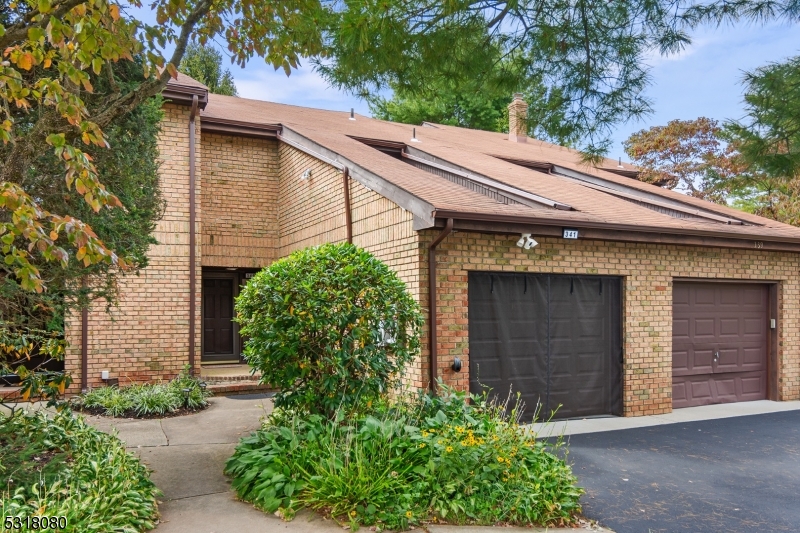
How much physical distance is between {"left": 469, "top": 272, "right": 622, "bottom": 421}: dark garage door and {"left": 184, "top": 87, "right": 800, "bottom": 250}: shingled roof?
1.05 metres

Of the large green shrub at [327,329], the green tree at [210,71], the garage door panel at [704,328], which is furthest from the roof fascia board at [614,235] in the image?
the green tree at [210,71]

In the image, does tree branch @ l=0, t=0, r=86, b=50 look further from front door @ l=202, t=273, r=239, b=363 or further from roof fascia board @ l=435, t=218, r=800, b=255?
front door @ l=202, t=273, r=239, b=363

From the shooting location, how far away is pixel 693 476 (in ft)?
21.2

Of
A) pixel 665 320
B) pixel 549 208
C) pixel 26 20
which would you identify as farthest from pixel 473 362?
pixel 26 20

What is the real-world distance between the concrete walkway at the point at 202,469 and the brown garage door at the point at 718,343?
654 cm

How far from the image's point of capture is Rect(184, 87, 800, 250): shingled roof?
28.5 feet

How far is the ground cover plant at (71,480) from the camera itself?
4.21 metres

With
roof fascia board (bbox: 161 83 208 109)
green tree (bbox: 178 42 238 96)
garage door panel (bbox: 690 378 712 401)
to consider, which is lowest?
garage door panel (bbox: 690 378 712 401)

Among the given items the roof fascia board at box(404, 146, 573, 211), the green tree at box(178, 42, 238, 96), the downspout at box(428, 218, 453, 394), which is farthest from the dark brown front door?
the green tree at box(178, 42, 238, 96)

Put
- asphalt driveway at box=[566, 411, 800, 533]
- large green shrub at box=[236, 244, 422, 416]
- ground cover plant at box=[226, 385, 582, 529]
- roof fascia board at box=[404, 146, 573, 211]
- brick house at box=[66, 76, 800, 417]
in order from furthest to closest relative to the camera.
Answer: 1. roof fascia board at box=[404, 146, 573, 211]
2. brick house at box=[66, 76, 800, 417]
3. large green shrub at box=[236, 244, 422, 416]
4. asphalt driveway at box=[566, 411, 800, 533]
5. ground cover plant at box=[226, 385, 582, 529]

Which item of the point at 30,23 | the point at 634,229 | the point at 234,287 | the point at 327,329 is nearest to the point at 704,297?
the point at 634,229

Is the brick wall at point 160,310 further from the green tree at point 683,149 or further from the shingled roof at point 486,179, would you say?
the green tree at point 683,149

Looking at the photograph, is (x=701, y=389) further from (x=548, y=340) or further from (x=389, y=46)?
(x=389, y=46)

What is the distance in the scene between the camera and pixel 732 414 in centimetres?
1000
